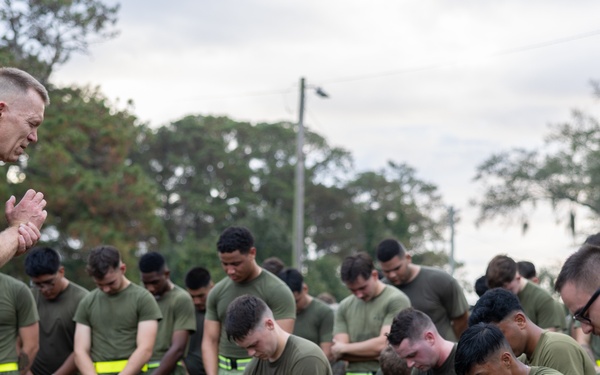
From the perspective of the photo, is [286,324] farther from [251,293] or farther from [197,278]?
[197,278]

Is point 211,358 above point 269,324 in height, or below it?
below

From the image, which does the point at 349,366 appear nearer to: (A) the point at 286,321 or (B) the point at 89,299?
(A) the point at 286,321

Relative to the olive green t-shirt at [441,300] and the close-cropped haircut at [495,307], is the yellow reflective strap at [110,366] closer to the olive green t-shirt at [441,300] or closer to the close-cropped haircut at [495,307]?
the olive green t-shirt at [441,300]

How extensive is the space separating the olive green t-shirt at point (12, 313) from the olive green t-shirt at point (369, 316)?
9.63ft

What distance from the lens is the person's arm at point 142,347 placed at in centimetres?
955

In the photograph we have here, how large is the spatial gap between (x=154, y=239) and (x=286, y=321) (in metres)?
22.2

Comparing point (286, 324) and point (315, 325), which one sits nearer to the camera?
point (286, 324)

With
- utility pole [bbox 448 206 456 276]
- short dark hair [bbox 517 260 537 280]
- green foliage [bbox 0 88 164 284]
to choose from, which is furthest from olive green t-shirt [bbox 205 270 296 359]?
utility pole [bbox 448 206 456 276]

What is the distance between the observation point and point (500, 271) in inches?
381

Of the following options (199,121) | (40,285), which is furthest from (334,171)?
(40,285)

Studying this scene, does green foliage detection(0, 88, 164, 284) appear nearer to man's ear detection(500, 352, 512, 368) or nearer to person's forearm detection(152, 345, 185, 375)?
person's forearm detection(152, 345, 185, 375)

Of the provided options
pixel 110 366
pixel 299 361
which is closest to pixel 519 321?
pixel 299 361

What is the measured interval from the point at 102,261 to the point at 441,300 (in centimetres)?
329

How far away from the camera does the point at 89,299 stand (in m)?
10.0
